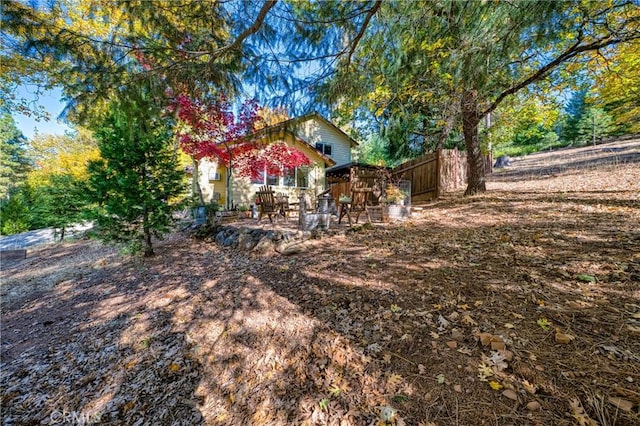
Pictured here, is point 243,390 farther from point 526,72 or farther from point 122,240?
point 526,72

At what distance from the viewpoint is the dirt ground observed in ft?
5.15

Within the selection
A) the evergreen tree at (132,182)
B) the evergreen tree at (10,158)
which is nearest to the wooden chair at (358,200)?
the evergreen tree at (132,182)

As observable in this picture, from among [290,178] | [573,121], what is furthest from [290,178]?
[573,121]

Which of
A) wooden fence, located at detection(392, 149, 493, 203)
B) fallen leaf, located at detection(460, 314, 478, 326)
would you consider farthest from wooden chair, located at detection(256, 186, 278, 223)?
fallen leaf, located at detection(460, 314, 478, 326)

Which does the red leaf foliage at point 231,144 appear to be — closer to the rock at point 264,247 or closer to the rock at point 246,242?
the rock at point 246,242

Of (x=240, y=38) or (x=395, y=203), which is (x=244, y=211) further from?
(x=240, y=38)

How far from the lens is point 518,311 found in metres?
2.16

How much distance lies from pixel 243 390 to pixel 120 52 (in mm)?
3764

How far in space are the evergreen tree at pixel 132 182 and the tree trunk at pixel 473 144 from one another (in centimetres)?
779

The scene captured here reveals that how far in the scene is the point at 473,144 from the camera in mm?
7691

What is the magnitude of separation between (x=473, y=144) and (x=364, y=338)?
7812 mm

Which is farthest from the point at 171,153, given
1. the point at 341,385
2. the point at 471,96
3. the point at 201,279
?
the point at 471,96

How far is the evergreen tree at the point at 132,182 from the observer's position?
5004 millimetres

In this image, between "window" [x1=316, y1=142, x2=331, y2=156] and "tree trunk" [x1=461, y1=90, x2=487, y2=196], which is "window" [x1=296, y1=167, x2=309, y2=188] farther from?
"tree trunk" [x1=461, y1=90, x2=487, y2=196]
